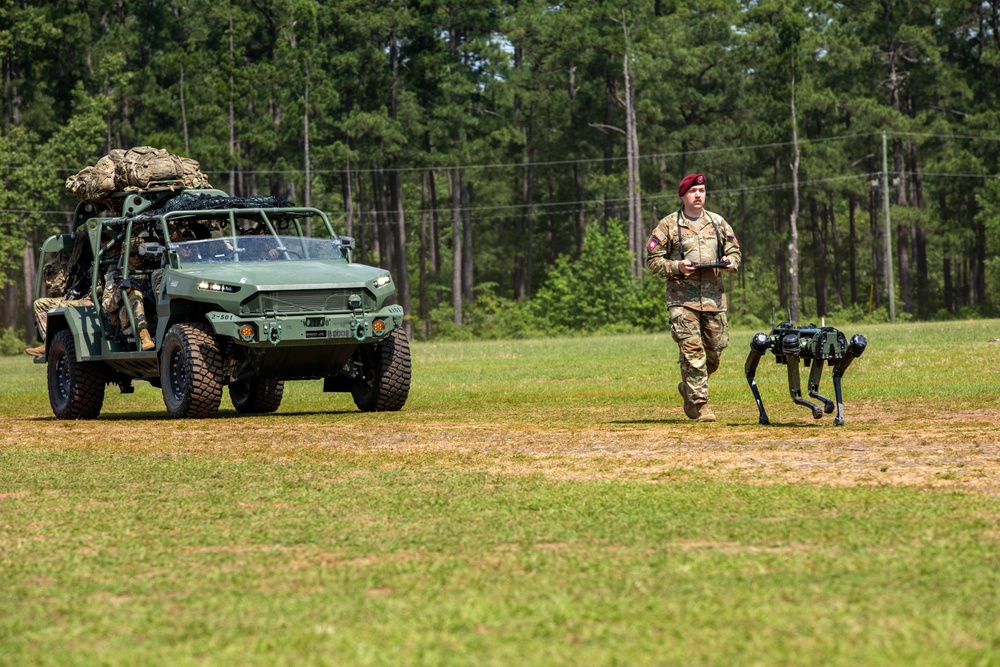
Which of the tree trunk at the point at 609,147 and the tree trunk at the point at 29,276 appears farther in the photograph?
the tree trunk at the point at 609,147

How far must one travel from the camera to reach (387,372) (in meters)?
18.1

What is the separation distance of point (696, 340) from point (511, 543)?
7.34 m

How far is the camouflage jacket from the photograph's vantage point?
586 inches

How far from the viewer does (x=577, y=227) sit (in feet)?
317

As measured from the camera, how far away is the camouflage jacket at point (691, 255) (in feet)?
48.8

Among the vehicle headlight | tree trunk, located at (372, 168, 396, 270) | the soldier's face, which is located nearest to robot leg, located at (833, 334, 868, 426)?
the soldier's face

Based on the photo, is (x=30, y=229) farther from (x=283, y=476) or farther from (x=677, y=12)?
(x=283, y=476)

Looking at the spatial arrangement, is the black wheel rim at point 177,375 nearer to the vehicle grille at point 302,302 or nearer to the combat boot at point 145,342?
the combat boot at point 145,342

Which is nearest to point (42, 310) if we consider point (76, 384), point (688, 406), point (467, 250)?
point (76, 384)

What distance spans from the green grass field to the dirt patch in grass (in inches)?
2.0

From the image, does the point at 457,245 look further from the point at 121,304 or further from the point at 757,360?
the point at 757,360

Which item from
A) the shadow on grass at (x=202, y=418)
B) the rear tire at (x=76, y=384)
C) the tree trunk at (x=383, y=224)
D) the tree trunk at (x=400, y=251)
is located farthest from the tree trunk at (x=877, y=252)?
the rear tire at (x=76, y=384)

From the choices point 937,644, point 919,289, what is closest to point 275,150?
point 919,289

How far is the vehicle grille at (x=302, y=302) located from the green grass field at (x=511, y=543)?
1.75 meters
